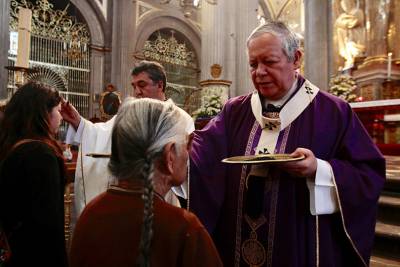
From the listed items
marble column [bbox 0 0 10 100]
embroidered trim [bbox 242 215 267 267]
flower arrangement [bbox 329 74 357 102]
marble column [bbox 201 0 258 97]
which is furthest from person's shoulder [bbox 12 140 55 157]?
marble column [bbox 0 0 10 100]

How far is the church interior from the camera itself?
6449 millimetres

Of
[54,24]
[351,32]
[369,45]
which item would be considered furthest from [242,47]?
[54,24]

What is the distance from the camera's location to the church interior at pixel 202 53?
21.2ft

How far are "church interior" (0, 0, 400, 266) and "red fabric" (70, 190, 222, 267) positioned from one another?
2.09 metres

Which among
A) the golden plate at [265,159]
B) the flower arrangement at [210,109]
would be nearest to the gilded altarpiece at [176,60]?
the flower arrangement at [210,109]

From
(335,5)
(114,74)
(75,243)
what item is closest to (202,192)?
(75,243)

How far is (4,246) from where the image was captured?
1800mm

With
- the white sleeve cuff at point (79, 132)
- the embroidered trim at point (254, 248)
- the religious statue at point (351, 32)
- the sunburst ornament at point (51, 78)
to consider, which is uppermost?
the religious statue at point (351, 32)

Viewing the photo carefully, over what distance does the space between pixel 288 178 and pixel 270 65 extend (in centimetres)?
55

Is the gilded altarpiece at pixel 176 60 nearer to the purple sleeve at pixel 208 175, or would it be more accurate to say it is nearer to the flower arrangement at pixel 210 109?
the flower arrangement at pixel 210 109

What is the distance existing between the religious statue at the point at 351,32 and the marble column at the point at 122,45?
258 inches

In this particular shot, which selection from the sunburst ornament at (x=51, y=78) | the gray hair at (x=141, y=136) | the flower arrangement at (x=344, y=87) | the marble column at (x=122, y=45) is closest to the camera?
the gray hair at (x=141, y=136)

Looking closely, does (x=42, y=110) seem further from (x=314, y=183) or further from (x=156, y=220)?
(x=314, y=183)

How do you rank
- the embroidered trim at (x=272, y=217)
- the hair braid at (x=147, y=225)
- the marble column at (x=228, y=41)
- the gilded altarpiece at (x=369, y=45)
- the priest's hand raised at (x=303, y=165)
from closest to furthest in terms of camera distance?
1. the hair braid at (x=147, y=225)
2. the priest's hand raised at (x=303, y=165)
3. the embroidered trim at (x=272, y=217)
4. the gilded altarpiece at (x=369, y=45)
5. the marble column at (x=228, y=41)
